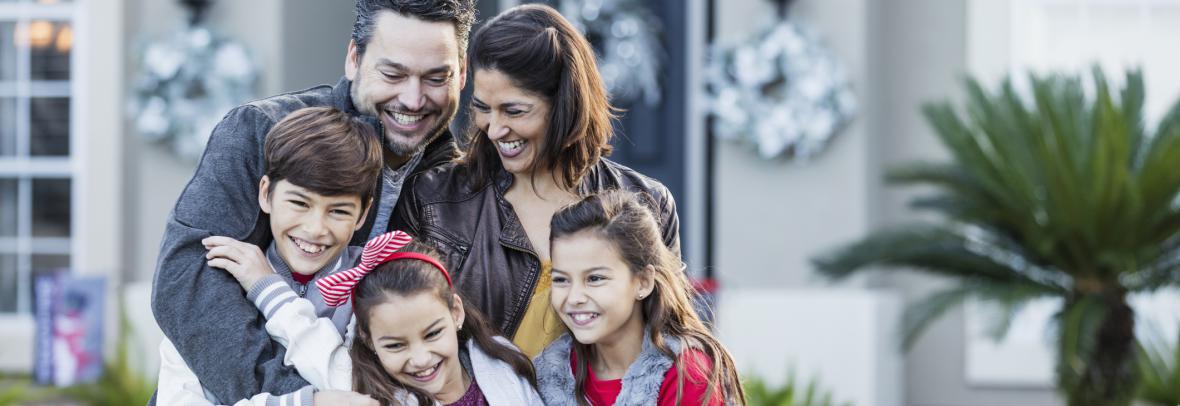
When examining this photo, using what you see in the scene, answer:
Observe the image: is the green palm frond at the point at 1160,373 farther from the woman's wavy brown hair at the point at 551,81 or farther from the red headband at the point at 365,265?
the red headband at the point at 365,265

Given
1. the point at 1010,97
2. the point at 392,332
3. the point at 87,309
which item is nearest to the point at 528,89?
the point at 392,332

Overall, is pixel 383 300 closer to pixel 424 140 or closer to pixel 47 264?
pixel 424 140

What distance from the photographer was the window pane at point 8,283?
858cm

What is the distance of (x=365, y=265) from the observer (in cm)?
287

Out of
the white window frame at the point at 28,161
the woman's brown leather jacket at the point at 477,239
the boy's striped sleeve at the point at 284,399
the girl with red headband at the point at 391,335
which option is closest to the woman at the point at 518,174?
the woman's brown leather jacket at the point at 477,239

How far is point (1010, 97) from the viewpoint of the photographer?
21.7 feet

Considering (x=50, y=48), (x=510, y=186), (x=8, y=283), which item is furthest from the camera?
(x=8, y=283)

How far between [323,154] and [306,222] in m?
0.13

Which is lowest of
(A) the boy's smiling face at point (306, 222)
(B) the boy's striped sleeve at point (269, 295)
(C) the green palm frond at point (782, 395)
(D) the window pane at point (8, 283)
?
(C) the green palm frond at point (782, 395)

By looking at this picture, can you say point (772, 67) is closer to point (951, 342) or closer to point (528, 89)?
point (951, 342)

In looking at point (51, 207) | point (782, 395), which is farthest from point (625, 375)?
point (51, 207)

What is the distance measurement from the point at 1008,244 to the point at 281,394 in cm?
471

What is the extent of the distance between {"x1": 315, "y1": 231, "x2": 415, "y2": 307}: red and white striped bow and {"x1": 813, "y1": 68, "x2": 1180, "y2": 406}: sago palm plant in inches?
164

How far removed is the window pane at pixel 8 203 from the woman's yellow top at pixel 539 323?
617 cm
